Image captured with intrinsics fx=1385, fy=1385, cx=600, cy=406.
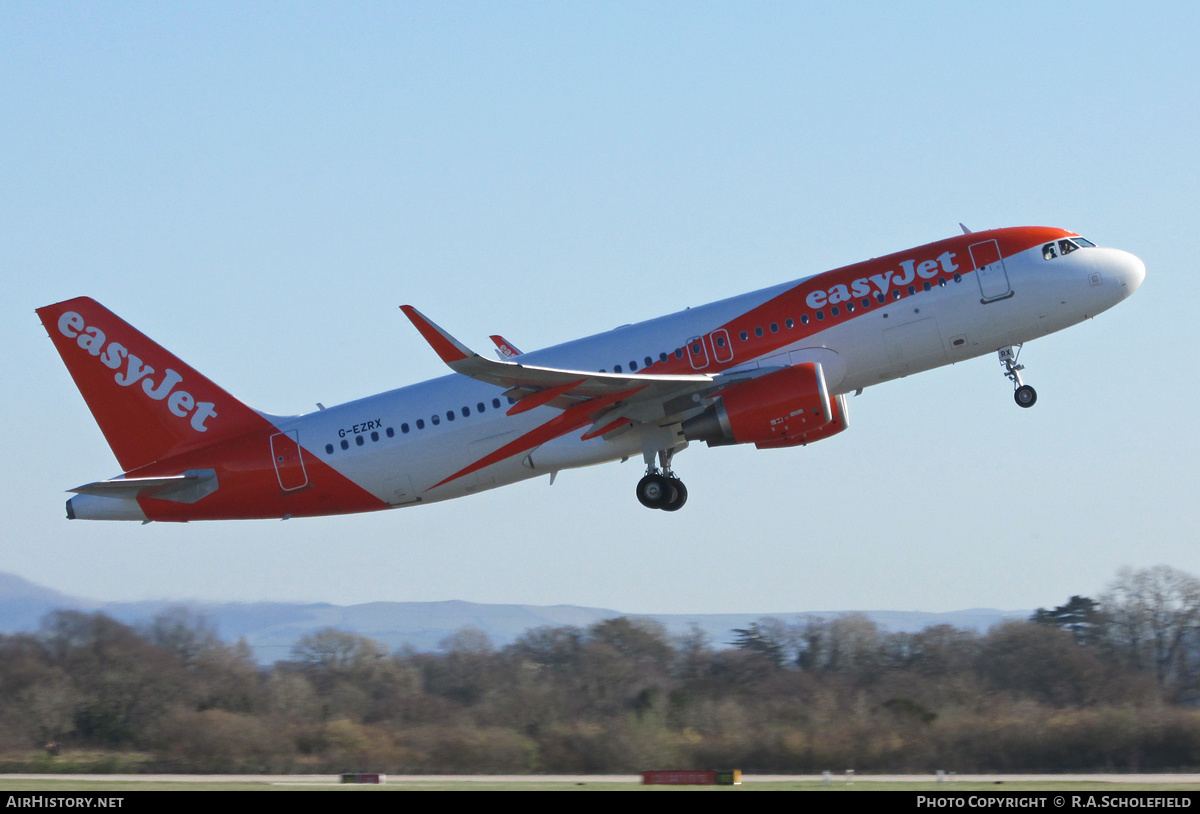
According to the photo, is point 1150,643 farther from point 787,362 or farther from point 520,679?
point 520,679

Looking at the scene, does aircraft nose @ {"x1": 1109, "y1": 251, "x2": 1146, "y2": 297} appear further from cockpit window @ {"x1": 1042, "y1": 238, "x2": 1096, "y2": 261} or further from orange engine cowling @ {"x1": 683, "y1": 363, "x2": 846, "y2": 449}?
orange engine cowling @ {"x1": 683, "y1": 363, "x2": 846, "y2": 449}

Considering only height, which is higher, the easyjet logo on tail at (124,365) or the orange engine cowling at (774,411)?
the easyjet logo on tail at (124,365)

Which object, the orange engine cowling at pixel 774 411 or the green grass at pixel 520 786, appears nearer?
the green grass at pixel 520 786

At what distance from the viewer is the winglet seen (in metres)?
30.7

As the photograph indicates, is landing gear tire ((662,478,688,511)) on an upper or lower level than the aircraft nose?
lower

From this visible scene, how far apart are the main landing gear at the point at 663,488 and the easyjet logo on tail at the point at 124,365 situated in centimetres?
1226

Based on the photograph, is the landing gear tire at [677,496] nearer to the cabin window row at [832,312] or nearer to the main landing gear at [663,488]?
the main landing gear at [663,488]

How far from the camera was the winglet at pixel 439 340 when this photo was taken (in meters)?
30.7

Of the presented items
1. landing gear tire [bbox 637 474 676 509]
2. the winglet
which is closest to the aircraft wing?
the winglet

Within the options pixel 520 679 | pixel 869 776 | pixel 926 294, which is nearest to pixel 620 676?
pixel 520 679

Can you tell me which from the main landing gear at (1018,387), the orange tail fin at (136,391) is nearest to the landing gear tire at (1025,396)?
the main landing gear at (1018,387)

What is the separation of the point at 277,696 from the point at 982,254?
22.6m

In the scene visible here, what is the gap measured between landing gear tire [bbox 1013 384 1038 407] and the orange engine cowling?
207 inches

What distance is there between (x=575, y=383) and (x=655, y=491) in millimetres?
5051
